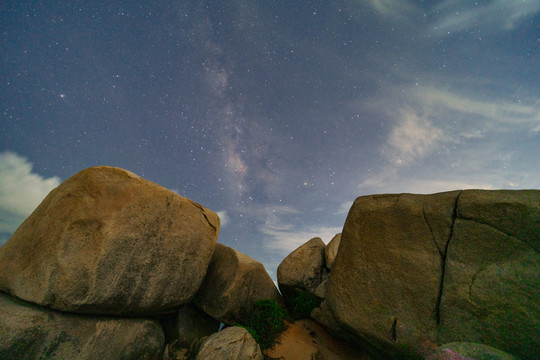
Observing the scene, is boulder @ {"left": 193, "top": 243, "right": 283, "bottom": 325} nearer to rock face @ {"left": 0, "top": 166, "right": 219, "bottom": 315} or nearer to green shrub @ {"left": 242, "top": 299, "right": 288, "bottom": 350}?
green shrub @ {"left": 242, "top": 299, "right": 288, "bottom": 350}

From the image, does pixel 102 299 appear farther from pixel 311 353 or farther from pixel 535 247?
pixel 535 247

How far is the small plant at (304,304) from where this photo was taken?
10805 mm

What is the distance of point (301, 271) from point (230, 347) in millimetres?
5601

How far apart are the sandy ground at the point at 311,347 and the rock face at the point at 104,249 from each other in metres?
4.07

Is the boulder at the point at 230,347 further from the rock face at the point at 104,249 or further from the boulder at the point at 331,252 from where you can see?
the boulder at the point at 331,252

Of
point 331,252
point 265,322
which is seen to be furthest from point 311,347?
point 331,252

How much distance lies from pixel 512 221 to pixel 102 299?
10174mm

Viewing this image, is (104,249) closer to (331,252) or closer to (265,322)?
(265,322)

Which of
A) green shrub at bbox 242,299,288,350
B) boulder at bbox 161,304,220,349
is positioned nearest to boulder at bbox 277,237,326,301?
green shrub at bbox 242,299,288,350

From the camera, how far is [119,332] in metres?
6.70

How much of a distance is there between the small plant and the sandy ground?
0.94m

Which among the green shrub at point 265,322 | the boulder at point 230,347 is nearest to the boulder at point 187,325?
the green shrub at point 265,322

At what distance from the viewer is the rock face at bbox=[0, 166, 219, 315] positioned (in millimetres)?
5797

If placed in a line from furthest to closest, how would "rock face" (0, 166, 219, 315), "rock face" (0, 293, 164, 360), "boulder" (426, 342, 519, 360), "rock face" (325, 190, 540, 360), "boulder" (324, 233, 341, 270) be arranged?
"boulder" (324, 233, 341, 270) → "rock face" (0, 166, 219, 315) → "rock face" (0, 293, 164, 360) → "rock face" (325, 190, 540, 360) → "boulder" (426, 342, 519, 360)
